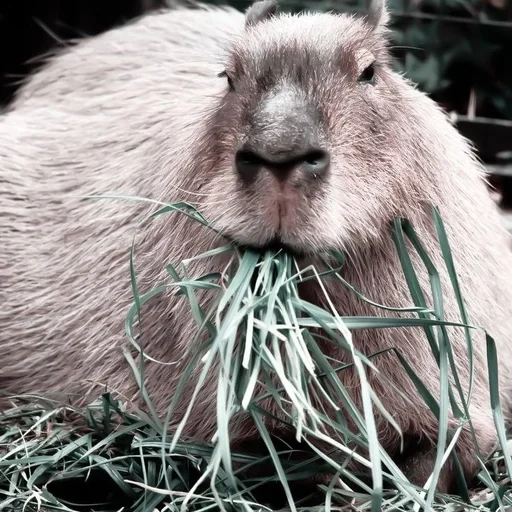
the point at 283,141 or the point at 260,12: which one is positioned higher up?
the point at 260,12

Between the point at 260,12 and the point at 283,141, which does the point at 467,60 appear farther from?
the point at 283,141

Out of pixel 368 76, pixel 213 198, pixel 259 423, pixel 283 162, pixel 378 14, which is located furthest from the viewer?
pixel 378 14

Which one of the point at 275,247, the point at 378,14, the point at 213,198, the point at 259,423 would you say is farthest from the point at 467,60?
the point at 259,423

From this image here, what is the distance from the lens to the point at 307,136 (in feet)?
9.09

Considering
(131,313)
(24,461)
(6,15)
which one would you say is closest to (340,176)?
(131,313)

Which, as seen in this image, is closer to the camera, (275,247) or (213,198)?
(275,247)

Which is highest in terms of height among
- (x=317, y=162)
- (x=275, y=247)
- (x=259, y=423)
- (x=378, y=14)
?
(x=378, y=14)

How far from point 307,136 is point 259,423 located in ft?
2.47

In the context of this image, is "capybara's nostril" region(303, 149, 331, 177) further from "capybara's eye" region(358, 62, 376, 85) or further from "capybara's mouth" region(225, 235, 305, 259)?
"capybara's eye" region(358, 62, 376, 85)

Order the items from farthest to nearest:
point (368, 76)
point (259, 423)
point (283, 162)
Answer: point (368, 76), point (259, 423), point (283, 162)

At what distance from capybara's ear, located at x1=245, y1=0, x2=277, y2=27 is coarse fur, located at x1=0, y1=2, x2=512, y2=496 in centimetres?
10

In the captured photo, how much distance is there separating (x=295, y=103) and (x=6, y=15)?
4.67 m

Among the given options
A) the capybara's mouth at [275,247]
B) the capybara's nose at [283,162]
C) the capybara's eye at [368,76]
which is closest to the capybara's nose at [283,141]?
the capybara's nose at [283,162]

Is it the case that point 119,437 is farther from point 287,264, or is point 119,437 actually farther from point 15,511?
point 287,264
